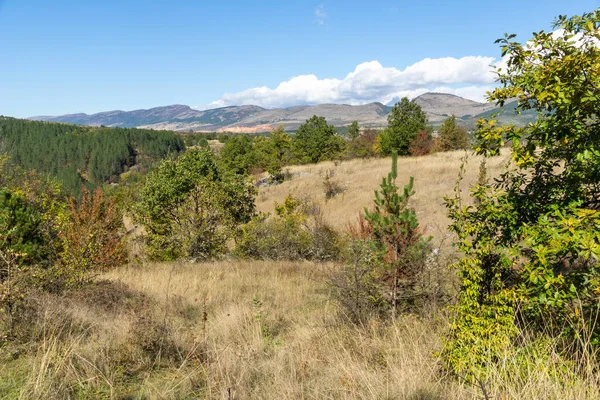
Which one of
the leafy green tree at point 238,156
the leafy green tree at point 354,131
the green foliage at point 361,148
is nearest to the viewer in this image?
the green foliage at point 361,148

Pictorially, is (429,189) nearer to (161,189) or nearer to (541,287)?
(161,189)

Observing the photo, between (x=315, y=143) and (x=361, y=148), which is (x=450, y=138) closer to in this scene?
(x=315, y=143)

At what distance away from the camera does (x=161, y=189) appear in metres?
14.0

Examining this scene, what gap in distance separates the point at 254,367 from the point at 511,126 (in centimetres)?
345

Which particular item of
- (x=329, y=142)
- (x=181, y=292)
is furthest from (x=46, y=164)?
(x=181, y=292)

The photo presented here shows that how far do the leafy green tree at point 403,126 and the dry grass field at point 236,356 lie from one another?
33.4 meters

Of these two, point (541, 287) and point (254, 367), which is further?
point (254, 367)

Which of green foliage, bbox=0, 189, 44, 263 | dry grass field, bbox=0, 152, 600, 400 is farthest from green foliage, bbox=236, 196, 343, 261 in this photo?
green foliage, bbox=0, 189, 44, 263

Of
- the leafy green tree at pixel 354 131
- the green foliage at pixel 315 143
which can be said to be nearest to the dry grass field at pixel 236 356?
the green foliage at pixel 315 143

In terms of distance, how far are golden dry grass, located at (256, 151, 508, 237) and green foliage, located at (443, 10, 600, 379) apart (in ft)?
38.6

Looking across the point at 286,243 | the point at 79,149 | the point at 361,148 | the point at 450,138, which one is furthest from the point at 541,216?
the point at 79,149

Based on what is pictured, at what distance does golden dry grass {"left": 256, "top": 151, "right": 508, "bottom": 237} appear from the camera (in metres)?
19.6

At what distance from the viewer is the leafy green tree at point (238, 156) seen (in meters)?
58.4

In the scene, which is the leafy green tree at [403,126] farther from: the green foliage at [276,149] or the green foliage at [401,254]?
the green foliage at [401,254]
